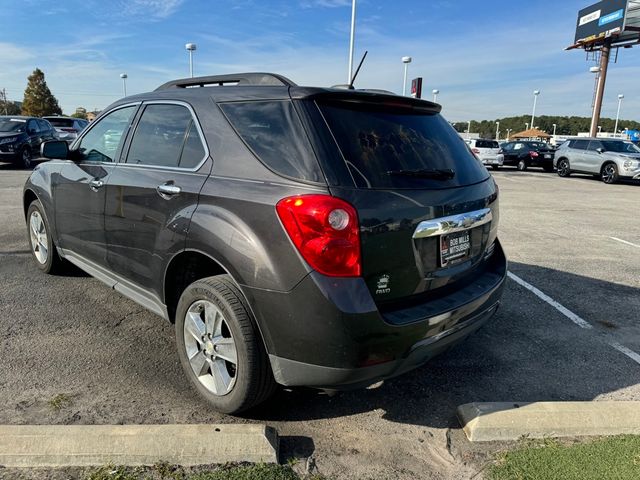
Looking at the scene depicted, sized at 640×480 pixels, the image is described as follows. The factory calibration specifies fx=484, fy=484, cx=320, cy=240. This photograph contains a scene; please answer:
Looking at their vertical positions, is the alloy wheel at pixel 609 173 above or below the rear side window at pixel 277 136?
below

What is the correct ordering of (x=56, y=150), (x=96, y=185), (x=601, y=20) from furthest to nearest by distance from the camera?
(x=601, y=20) → (x=56, y=150) → (x=96, y=185)

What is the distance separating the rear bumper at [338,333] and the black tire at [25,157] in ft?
54.9

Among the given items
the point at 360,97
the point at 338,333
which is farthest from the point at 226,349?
the point at 360,97

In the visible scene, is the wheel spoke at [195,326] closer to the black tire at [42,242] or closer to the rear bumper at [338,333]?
the rear bumper at [338,333]

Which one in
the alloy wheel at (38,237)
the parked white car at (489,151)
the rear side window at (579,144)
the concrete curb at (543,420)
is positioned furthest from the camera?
the parked white car at (489,151)

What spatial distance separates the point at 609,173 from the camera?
1903cm

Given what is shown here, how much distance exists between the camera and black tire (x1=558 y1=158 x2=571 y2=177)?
21306mm

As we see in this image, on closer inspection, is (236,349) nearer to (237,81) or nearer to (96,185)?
(237,81)

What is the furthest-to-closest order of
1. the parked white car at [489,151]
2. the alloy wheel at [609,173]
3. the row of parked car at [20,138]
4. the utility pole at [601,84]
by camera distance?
the utility pole at [601,84]
the parked white car at [489,151]
the alloy wheel at [609,173]
the row of parked car at [20,138]

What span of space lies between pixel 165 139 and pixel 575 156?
21.6m

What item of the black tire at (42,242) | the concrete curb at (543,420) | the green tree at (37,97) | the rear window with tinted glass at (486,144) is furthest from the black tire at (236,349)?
the green tree at (37,97)

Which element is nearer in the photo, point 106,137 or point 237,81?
point 237,81

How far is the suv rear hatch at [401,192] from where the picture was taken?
90.9 inches

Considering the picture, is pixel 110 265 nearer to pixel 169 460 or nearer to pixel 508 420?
pixel 169 460
